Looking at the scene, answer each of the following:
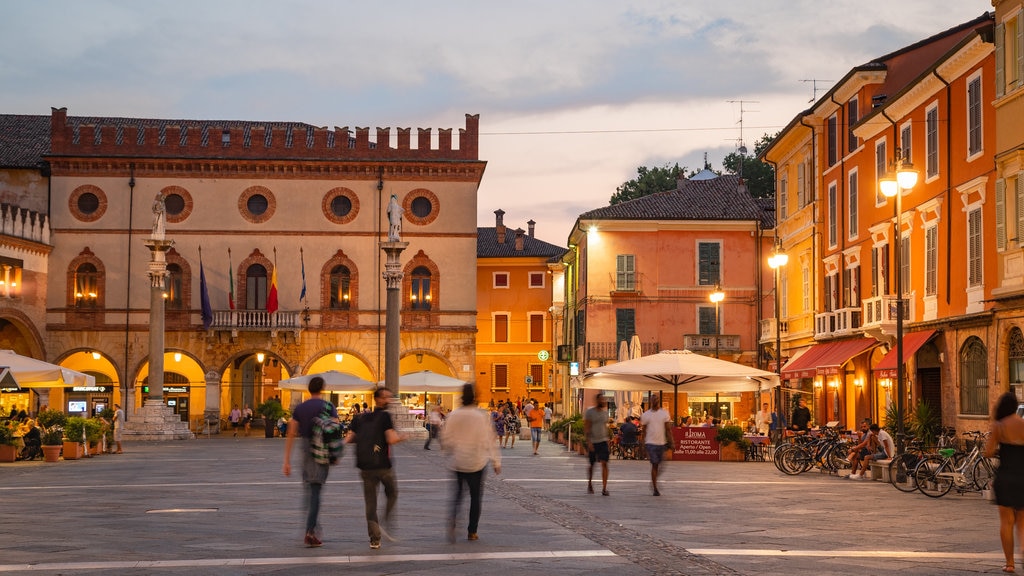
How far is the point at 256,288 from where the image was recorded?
186ft

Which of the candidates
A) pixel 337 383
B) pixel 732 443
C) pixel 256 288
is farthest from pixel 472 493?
pixel 256 288

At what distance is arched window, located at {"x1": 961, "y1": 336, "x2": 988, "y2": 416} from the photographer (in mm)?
27469

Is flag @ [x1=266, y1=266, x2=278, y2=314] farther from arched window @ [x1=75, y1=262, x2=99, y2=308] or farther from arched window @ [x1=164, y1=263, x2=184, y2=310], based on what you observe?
arched window @ [x1=75, y1=262, x2=99, y2=308]

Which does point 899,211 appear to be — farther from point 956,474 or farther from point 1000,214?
point 956,474

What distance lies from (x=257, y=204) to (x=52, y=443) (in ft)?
82.9

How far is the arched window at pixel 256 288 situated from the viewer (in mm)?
56688

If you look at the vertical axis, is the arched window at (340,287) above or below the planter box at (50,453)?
above

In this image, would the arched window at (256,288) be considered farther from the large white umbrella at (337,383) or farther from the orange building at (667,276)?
the orange building at (667,276)

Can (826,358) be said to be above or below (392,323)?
below

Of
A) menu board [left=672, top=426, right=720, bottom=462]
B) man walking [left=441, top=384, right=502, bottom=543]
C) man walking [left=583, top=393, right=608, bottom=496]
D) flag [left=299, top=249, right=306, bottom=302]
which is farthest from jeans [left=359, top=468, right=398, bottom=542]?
flag [left=299, top=249, right=306, bottom=302]

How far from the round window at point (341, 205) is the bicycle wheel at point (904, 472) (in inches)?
1408

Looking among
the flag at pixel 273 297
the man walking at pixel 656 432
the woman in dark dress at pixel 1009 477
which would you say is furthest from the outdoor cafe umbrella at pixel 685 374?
the flag at pixel 273 297

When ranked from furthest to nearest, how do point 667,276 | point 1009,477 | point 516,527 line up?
1. point 667,276
2. point 516,527
3. point 1009,477

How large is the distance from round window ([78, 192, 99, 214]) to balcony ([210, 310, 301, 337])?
6915 mm
